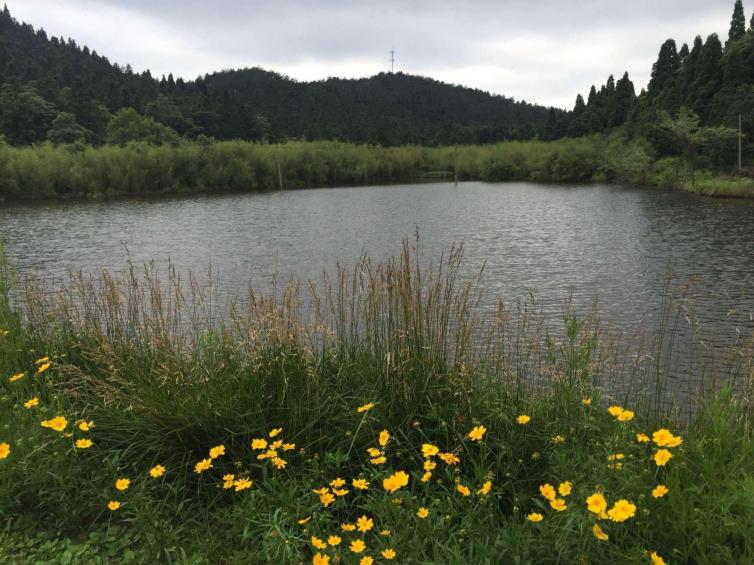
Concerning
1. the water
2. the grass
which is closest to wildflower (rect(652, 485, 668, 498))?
the grass

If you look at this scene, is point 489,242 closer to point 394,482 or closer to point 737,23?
point 394,482

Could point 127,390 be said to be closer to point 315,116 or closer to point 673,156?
point 673,156

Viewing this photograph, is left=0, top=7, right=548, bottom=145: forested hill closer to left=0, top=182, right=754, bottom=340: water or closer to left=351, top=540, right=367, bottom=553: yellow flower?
left=0, top=182, right=754, bottom=340: water

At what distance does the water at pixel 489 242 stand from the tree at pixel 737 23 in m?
33.4

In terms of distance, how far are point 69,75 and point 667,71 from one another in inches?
3705

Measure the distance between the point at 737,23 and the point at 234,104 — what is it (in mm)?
74932

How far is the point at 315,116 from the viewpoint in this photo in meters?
120

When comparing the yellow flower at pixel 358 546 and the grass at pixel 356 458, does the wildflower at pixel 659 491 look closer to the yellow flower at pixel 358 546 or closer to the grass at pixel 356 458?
the grass at pixel 356 458

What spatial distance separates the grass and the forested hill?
7648 cm

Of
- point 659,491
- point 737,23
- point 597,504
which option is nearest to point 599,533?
point 597,504

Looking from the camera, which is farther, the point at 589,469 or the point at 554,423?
the point at 554,423

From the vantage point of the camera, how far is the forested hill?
7550cm

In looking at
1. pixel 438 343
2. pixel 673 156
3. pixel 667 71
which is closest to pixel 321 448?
pixel 438 343

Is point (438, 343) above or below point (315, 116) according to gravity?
below
